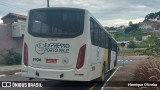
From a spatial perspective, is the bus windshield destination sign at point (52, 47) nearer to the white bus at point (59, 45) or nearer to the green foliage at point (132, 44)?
the white bus at point (59, 45)

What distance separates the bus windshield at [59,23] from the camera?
40.9ft

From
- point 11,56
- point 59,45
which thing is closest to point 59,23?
point 59,45

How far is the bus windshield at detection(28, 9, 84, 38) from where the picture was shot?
12469mm

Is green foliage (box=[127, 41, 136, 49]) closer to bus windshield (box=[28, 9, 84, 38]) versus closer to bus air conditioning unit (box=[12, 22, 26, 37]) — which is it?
bus air conditioning unit (box=[12, 22, 26, 37])

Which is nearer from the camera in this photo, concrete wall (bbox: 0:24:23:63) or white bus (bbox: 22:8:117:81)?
white bus (bbox: 22:8:117:81)

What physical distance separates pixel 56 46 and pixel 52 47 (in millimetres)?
164

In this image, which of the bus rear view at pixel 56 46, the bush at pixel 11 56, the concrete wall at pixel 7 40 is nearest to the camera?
the bus rear view at pixel 56 46

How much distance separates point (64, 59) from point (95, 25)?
287 cm

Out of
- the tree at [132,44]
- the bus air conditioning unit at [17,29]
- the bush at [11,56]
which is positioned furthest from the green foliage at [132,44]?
the bush at [11,56]

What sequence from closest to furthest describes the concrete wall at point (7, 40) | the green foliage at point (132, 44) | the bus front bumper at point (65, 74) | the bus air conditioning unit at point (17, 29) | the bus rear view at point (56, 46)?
the bus front bumper at point (65, 74) < the bus rear view at point (56, 46) < the concrete wall at point (7, 40) < the bus air conditioning unit at point (17, 29) < the green foliage at point (132, 44)

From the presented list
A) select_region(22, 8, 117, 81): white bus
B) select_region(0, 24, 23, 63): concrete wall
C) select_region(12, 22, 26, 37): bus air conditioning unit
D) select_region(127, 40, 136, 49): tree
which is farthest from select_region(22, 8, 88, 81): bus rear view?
select_region(127, 40, 136, 49): tree

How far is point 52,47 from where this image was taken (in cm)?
1239

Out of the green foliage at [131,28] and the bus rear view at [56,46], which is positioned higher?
the green foliage at [131,28]

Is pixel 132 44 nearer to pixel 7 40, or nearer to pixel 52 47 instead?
pixel 7 40
